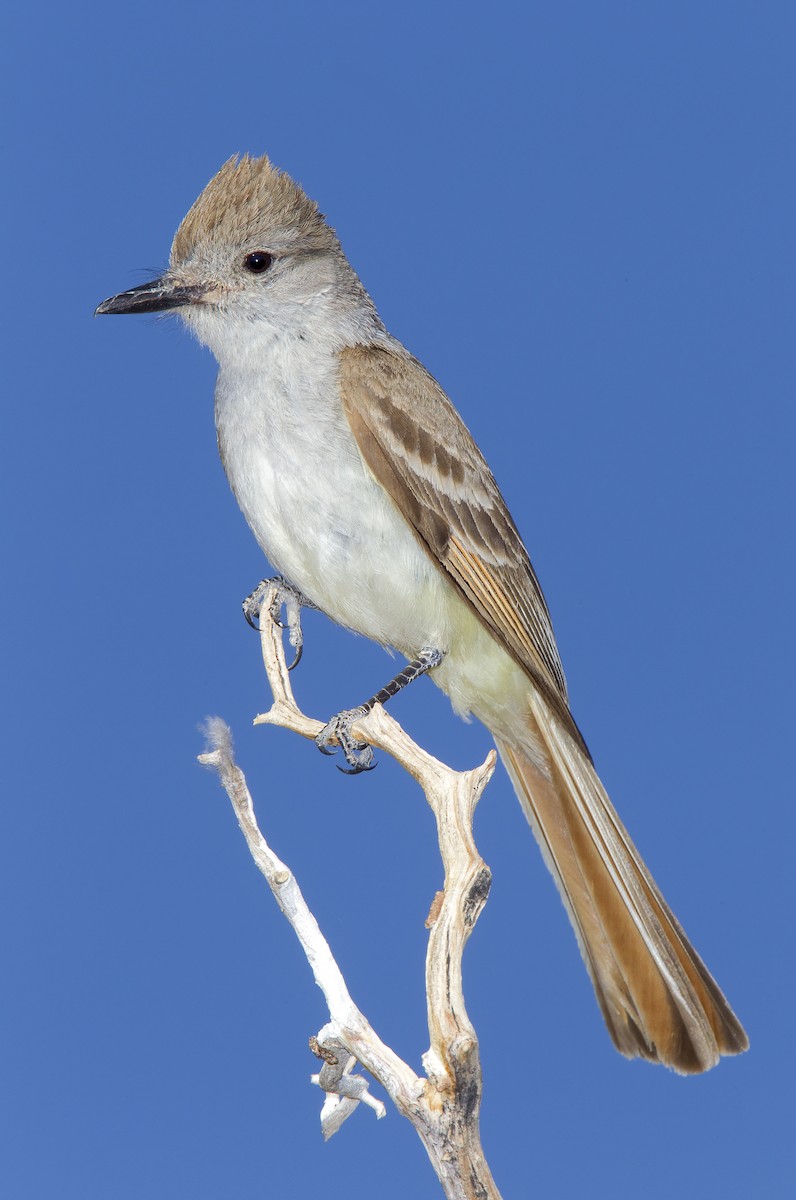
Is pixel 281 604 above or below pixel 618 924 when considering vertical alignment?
above

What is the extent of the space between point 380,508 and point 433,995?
1.32 m

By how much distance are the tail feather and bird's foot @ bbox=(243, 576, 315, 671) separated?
718 millimetres

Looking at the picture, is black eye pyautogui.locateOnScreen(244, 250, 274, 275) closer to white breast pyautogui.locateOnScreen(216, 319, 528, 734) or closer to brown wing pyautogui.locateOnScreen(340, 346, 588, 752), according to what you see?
white breast pyautogui.locateOnScreen(216, 319, 528, 734)

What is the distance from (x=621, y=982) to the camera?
3076 millimetres

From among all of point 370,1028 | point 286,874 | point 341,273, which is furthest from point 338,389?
point 370,1028

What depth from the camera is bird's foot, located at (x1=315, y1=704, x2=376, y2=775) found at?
3.17 metres

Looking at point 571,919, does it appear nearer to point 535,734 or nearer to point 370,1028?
point 535,734

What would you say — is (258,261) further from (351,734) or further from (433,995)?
(433,995)

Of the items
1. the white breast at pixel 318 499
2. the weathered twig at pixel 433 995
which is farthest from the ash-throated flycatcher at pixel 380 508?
the weathered twig at pixel 433 995

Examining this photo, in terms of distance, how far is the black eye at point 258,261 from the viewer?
138 inches

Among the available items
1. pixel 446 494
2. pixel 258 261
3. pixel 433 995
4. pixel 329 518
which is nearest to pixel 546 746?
pixel 446 494

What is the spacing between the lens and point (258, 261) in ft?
11.5

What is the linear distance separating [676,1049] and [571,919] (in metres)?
0.42

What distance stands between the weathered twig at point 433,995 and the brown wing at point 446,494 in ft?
1.90
